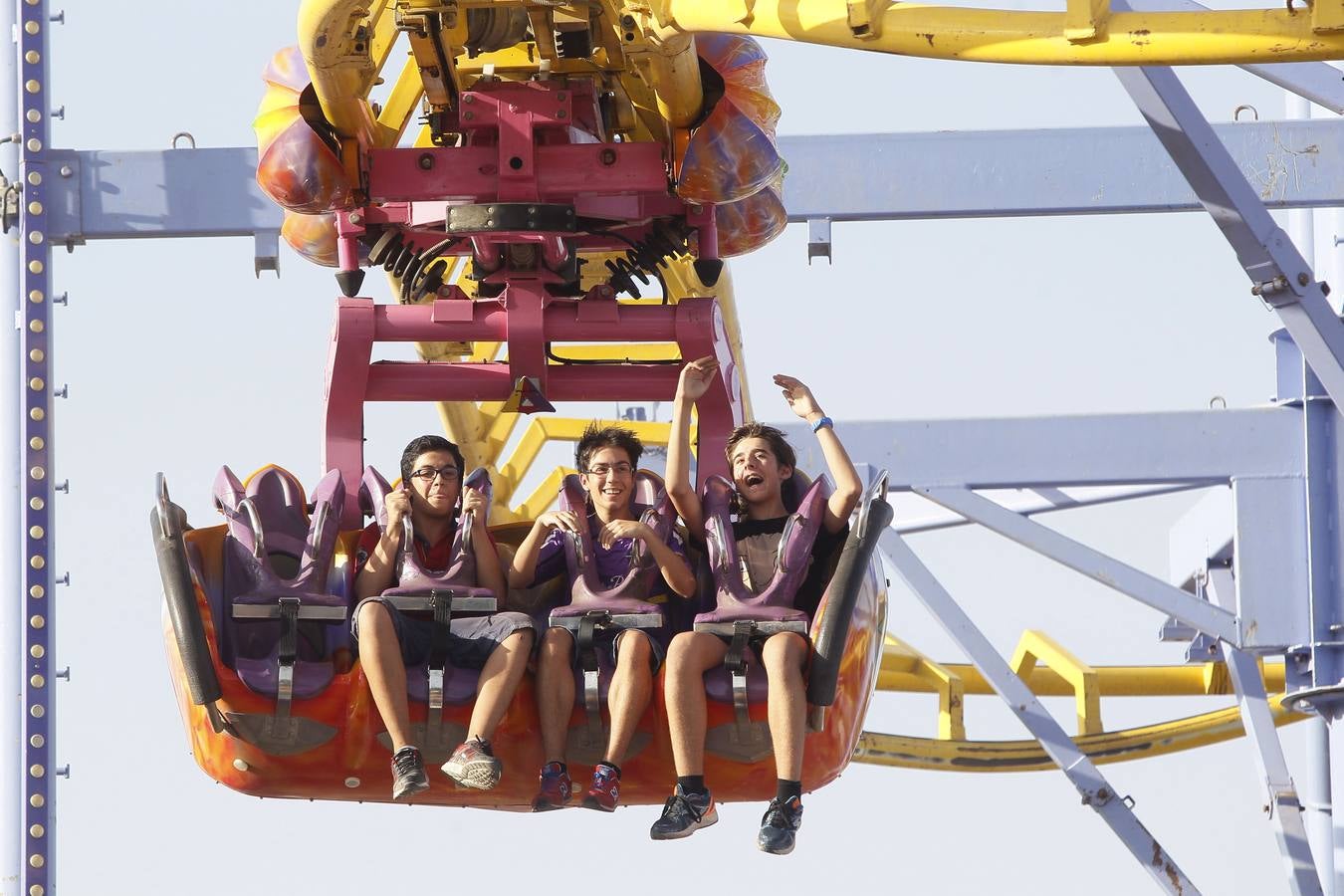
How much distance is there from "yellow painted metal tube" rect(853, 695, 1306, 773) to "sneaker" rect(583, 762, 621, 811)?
628 centimetres

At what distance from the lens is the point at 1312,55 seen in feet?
17.2

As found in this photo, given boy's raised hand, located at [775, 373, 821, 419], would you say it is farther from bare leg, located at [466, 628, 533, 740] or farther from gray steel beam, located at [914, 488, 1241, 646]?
gray steel beam, located at [914, 488, 1241, 646]

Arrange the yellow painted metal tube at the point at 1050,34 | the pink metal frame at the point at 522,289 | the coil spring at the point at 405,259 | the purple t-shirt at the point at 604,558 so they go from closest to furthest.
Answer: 1. the yellow painted metal tube at the point at 1050,34
2. the purple t-shirt at the point at 604,558
3. the pink metal frame at the point at 522,289
4. the coil spring at the point at 405,259

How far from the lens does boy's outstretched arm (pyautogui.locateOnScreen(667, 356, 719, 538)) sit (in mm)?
6598

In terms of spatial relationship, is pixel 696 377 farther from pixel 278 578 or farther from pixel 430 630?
pixel 278 578

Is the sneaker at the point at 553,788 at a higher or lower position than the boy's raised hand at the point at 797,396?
lower

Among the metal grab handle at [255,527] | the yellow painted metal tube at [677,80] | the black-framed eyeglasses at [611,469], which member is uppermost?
the yellow painted metal tube at [677,80]

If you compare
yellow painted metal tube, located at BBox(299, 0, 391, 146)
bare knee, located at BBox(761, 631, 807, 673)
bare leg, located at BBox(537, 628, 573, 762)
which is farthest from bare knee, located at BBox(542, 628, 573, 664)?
yellow painted metal tube, located at BBox(299, 0, 391, 146)

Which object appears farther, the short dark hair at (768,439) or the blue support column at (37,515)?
the blue support column at (37,515)

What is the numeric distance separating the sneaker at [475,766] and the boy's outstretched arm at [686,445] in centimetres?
82

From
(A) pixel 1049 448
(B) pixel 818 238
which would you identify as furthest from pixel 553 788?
(A) pixel 1049 448

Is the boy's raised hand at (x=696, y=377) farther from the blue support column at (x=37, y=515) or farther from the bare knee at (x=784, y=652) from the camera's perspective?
the blue support column at (x=37, y=515)

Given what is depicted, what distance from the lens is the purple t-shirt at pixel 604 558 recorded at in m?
6.66

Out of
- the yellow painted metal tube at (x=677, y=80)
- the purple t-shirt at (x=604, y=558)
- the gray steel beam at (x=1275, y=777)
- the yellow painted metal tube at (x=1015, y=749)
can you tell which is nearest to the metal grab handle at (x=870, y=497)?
the purple t-shirt at (x=604, y=558)
